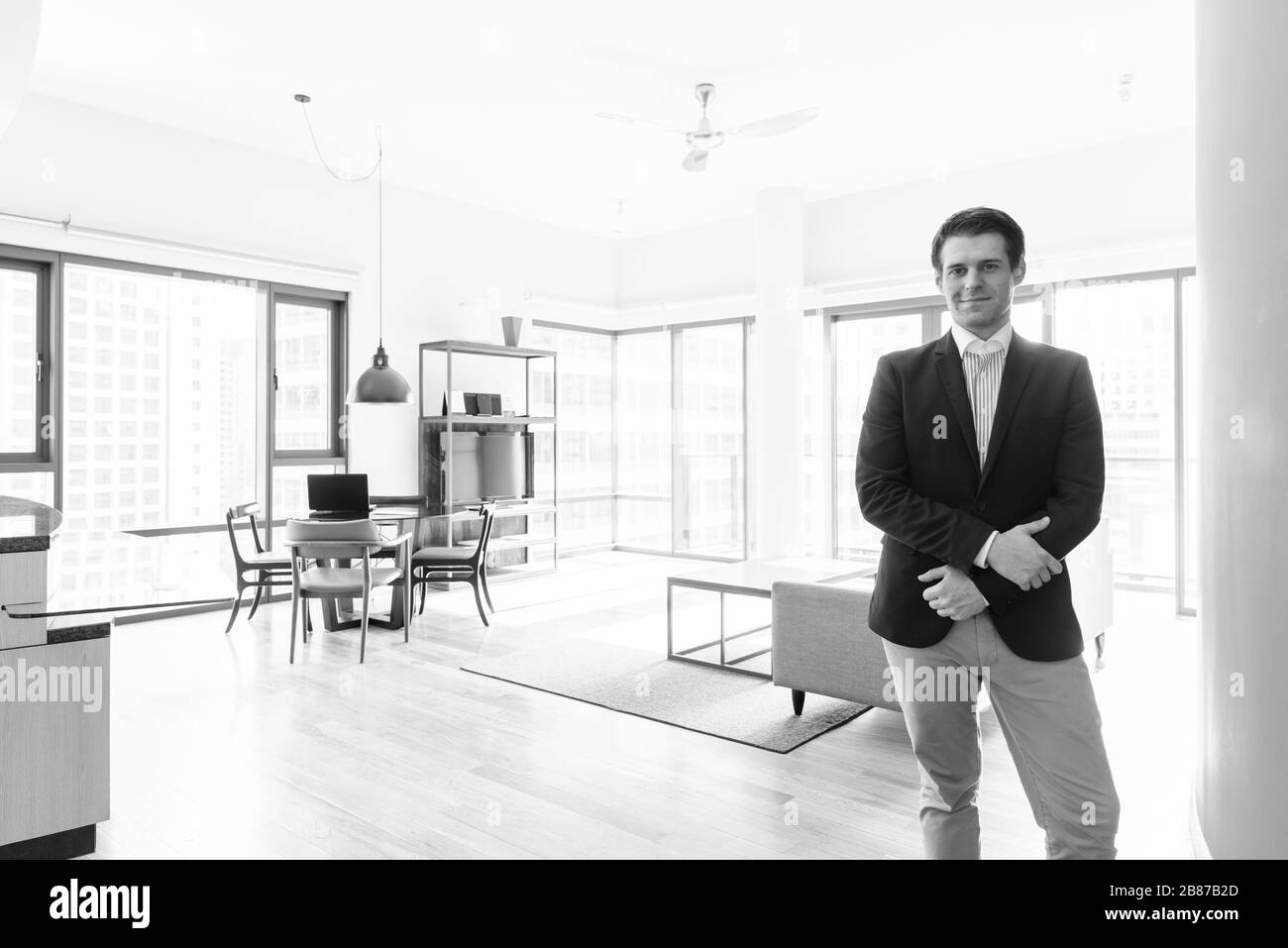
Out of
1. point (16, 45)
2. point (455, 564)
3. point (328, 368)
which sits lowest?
point (455, 564)

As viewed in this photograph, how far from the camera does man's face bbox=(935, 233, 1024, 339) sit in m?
1.63

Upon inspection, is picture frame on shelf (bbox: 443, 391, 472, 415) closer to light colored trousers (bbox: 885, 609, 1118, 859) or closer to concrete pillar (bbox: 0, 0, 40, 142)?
concrete pillar (bbox: 0, 0, 40, 142)

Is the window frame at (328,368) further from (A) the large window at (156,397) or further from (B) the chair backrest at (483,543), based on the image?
(B) the chair backrest at (483,543)

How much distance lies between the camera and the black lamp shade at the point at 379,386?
5.71 m

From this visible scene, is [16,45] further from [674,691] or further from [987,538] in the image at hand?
[674,691]

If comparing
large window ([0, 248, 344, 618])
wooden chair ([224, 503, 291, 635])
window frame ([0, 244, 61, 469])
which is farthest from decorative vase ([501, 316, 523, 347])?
window frame ([0, 244, 61, 469])

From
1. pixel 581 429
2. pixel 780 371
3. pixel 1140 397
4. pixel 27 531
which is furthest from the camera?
pixel 581 429

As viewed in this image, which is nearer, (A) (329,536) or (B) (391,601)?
(A) (329,536)

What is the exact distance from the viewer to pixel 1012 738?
65.7 inches

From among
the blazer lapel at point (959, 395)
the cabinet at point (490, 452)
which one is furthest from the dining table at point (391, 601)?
the blazer lapel at point (959, 395)

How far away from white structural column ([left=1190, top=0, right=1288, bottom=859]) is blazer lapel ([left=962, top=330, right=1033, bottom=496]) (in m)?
0.50

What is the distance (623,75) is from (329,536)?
3.13 metres

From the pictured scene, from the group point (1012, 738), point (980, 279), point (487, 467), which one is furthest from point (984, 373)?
point (487, 467)

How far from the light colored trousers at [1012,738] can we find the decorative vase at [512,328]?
20.5ft
